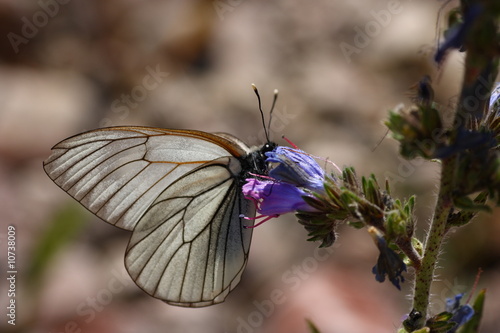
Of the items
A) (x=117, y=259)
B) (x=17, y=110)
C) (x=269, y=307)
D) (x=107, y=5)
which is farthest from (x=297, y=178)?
(x=107, y=5)

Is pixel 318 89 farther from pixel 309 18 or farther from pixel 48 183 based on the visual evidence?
pixel 48 183

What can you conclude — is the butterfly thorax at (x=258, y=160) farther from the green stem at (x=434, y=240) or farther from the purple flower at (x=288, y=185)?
the green stem at (x=434, y=240)

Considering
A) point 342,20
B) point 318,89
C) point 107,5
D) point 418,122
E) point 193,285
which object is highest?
point 342,20

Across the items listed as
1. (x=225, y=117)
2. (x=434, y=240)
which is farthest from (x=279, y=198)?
(x=225, y=117)

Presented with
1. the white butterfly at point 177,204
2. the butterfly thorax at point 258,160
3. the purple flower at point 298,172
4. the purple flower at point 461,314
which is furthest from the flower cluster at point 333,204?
the white butterfly at point 177,204

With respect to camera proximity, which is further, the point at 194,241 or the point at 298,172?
the point at 194,241

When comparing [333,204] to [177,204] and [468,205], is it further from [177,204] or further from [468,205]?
[177,204]
